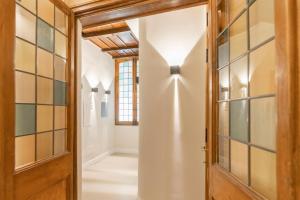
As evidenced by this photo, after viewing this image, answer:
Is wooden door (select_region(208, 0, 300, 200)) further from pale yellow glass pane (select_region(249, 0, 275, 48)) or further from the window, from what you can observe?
the window

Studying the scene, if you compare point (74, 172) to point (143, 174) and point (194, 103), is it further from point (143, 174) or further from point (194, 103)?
point (194, 103)

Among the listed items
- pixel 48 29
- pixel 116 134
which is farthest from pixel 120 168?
pixel 48 29

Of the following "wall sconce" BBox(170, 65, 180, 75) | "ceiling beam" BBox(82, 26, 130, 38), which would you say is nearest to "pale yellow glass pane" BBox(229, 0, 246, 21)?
"wall sconce" BBox(170, 65, 180, 75)

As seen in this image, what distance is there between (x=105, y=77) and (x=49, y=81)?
469cm

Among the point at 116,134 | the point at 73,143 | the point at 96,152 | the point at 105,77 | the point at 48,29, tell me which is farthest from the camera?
the point at 116,134

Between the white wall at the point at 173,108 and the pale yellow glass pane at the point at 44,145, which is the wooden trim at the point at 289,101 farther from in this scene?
the white wall at the point at 173,108

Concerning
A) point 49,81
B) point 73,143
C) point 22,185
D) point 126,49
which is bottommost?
point 22,185

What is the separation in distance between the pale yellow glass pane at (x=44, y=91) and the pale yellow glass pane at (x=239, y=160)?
1354 mm

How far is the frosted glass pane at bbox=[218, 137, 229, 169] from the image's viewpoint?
1289mm

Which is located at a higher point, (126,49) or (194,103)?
(126,49)

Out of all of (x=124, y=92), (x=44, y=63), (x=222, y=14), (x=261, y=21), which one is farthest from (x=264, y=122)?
(x=124, y=92)

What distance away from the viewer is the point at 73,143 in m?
1.92

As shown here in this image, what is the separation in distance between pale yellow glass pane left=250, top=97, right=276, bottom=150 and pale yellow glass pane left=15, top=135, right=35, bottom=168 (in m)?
1.36

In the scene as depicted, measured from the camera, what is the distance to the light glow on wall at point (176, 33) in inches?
106
